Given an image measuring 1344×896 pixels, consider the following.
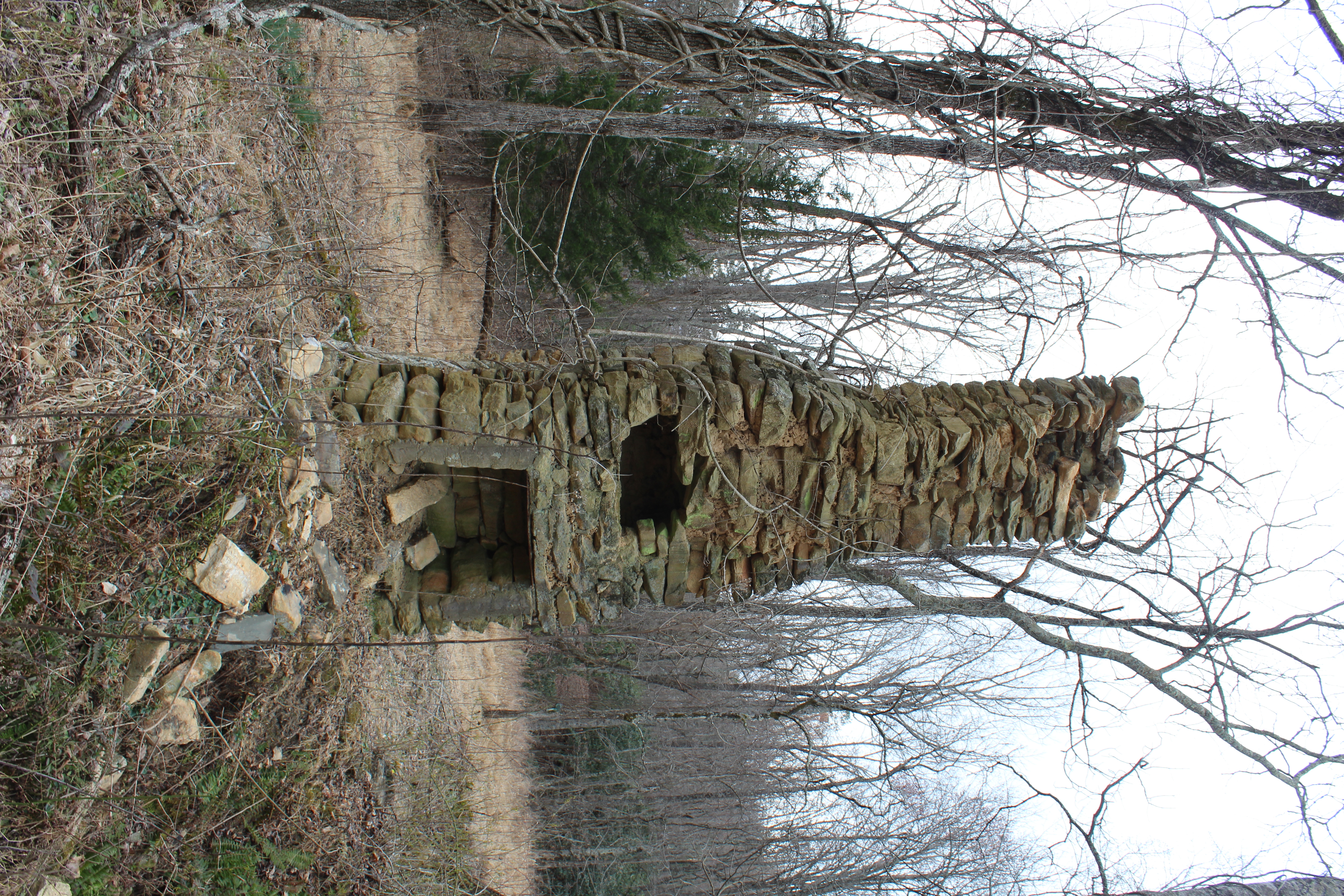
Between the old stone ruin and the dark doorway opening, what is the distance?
0.16 meters

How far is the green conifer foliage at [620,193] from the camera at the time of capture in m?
8.10

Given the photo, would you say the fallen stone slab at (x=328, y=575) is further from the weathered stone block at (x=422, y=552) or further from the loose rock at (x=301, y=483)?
the weathered stone block at (x=422, y=552)

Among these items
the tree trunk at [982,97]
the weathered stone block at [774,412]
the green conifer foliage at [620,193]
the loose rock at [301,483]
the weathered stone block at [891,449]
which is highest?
the tree trunk at [982,97]

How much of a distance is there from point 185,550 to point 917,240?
5712 millimetres

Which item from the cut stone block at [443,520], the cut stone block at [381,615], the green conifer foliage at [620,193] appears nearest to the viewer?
the cut stone block at [381,615]

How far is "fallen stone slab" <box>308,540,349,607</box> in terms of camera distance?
4.19 metres

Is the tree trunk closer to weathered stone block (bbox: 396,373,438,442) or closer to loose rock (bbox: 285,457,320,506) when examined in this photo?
weathered stone block (bbox: 396,373,438,442)

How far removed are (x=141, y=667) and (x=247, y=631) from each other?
576mm

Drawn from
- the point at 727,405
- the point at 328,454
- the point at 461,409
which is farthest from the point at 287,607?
the point at 727,405

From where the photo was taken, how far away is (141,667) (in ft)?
10.6

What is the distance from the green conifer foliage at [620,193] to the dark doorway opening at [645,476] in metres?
3.29

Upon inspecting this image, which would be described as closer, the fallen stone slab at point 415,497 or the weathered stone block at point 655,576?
the fallen stone slab at point 415,497

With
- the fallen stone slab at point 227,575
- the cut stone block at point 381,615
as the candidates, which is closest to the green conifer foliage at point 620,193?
the cut stone block at point 381,615

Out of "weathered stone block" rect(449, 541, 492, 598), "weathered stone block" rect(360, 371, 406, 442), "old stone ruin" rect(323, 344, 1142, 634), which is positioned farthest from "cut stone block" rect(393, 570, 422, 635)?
"weathered stone block" rect(360, 371, 406, 442)
